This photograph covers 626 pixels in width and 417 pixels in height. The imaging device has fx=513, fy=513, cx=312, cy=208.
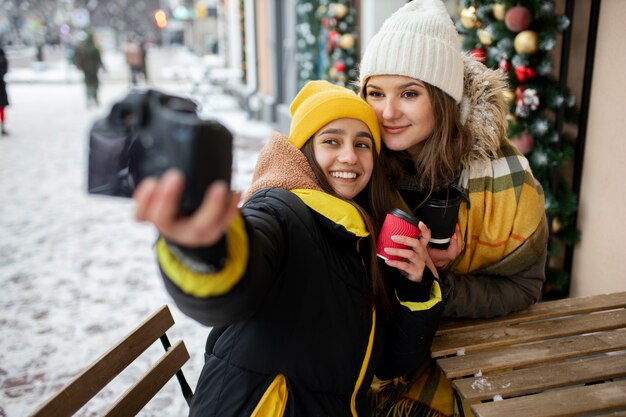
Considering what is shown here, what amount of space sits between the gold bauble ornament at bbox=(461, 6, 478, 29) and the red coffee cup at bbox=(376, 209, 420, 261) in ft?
7.48

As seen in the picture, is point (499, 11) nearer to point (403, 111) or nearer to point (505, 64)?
point (505, 64)

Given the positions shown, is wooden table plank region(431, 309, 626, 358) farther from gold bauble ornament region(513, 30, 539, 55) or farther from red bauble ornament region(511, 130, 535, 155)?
gold bauble ornament region(513, 30, 539, 55)

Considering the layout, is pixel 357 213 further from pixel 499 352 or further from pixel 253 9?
pixel 253 9

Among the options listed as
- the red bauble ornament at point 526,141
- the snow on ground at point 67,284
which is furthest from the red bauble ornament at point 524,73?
the snow on ground at point 67,284

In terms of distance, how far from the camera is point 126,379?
310cm

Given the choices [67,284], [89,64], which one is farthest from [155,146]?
[89,64]

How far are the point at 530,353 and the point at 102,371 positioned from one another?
4.57 ft

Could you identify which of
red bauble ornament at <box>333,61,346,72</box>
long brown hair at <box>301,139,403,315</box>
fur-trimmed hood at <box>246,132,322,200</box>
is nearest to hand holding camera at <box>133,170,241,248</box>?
fur-trimmed hood at <box>246,132,322,200</box>

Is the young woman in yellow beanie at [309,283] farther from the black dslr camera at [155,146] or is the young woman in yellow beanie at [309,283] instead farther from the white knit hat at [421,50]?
the white knit hat at [421,50]

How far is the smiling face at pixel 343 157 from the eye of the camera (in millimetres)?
1649

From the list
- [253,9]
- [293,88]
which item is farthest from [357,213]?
[253,9]

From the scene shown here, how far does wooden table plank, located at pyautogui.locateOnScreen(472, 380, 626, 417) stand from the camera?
137cm

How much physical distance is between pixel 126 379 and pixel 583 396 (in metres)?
2.56

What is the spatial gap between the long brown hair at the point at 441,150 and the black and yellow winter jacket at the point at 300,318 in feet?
1.58
